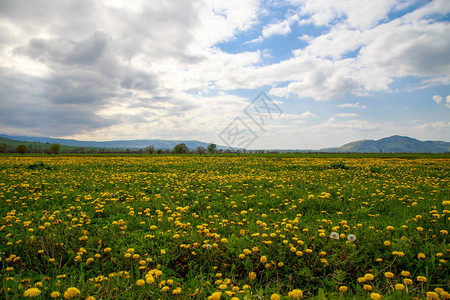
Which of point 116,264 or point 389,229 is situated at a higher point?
point 389,229

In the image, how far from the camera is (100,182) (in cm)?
904

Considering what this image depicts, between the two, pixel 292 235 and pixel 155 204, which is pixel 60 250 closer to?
pixel 155 204

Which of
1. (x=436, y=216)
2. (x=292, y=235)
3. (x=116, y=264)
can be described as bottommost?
(x=116, y=264)

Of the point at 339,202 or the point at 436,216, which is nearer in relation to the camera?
the point at 436,216

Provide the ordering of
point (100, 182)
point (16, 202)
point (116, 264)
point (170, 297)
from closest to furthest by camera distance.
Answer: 1. point (170, 297)
2. point (116, 264)
3. point (16, 202)
4. point (100, 182)

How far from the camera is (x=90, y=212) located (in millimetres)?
5277

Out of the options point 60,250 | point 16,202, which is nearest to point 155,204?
point 60,250

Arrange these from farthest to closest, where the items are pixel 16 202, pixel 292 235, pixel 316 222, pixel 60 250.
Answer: pixel 16 202 < pixel 316 222 < pixel 292 235 < pixel 60 250

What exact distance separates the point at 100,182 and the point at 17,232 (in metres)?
5.18

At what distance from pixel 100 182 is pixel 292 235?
27.2ft

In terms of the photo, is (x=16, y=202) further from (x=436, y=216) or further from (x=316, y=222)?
(x=436, y=216)

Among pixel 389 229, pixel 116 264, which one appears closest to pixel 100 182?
pixel 116 264

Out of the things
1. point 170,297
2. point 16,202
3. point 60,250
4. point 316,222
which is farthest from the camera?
point 16,202

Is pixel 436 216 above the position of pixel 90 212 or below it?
above
